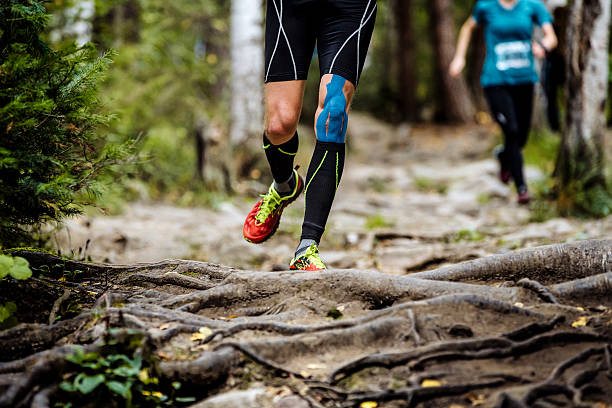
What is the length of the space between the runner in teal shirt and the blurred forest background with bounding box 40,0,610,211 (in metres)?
4.05

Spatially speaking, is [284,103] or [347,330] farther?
[284,103]

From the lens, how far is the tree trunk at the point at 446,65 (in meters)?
16.1

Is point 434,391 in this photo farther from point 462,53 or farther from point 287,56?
point 462,53

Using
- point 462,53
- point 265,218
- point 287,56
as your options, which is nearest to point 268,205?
point 265,218

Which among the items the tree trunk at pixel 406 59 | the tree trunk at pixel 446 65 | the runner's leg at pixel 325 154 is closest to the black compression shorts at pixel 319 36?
the runner's leg at pixel 325 154

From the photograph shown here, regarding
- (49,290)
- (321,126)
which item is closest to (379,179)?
(321,126)

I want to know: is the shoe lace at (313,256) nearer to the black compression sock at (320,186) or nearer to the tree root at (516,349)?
the black compression sock at (320,186)

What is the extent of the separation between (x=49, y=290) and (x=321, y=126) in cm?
168

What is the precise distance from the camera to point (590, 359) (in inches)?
81.1

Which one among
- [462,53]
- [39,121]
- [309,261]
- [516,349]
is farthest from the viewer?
[462,53]

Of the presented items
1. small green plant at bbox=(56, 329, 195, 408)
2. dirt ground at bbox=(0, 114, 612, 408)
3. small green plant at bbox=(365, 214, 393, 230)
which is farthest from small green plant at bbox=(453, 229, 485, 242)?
small green plant at bbox=(56, 329, 195, 408)

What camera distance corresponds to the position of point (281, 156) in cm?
356

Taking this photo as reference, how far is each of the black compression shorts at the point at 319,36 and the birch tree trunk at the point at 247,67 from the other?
6.17 metres

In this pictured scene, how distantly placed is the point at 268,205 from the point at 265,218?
0.10 m
